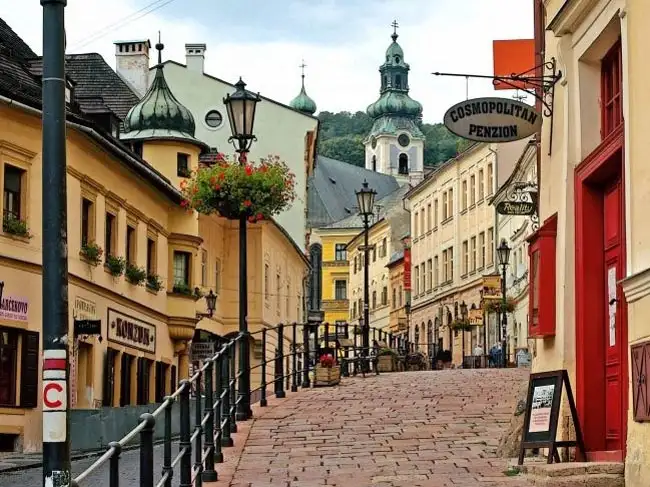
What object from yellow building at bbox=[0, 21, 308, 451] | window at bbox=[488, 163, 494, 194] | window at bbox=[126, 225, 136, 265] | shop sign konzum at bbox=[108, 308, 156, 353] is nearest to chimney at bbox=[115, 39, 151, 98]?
yellow building at bbox=[0, 21, 308, 451]

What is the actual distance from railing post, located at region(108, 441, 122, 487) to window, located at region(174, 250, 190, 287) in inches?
1352

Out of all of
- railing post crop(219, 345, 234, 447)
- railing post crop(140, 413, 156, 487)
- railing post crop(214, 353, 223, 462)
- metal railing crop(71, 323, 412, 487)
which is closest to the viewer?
metal railing crop(71, 323, 412, 487)

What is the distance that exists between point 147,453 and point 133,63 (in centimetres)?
4790

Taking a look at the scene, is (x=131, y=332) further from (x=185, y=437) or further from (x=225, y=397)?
(x=185, y=437)

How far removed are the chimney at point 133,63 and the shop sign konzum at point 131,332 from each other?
61.5 ft

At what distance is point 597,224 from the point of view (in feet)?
42.9

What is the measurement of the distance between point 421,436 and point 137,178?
20594mm

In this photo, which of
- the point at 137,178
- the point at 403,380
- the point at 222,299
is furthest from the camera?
the point at 222,299

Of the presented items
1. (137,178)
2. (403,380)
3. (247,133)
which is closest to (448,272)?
(137,178)

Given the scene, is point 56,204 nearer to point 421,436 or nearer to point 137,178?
point 421,436

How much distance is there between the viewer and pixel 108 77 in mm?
50375

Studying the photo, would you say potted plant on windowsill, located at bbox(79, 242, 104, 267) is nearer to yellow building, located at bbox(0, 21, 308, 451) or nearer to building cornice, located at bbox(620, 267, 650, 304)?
yellow building, located at bbox(0, 21, 308, 451)

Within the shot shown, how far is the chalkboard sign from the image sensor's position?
40.8ft

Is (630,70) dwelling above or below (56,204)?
above
